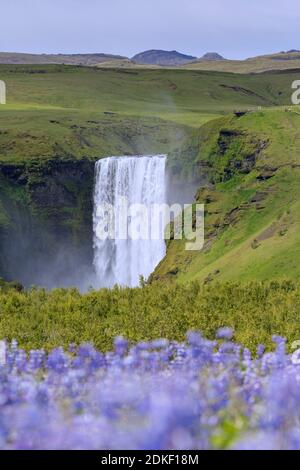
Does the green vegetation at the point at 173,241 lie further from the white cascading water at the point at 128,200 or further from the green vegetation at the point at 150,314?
the white cascading water at the point at 128,200

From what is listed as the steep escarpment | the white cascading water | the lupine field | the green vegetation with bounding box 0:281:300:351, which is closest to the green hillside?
the steep escarpment

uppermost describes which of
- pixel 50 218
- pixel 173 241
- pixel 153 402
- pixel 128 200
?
pixel 50 218

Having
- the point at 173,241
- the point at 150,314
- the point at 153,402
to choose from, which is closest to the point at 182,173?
the point at 173,241

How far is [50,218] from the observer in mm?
99562

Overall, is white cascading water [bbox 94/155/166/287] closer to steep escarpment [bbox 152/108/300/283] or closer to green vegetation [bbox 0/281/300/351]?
steep escarpment [bbox 152/108/300/283]

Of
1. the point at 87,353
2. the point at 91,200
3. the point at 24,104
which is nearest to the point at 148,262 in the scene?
the point at 91,200

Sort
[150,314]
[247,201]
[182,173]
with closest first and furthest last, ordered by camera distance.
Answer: [150,314] → [247,201] → [182,173]

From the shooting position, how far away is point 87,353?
811 centimetres

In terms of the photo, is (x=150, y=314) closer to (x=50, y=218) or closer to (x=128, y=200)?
(x=128, y=200)

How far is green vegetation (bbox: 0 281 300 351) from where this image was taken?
18.9 meters

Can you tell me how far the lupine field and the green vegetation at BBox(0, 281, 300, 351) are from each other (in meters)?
8.78

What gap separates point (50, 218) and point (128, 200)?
59.2ft

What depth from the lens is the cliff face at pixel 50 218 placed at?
9644cm

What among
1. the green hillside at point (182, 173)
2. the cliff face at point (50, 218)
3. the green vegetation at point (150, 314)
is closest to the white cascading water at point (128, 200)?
the green hillside at point (182, 173)
